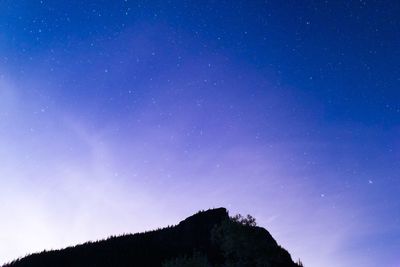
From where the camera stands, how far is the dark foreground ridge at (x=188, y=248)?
5481cm

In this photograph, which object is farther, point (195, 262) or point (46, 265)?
→ point (46, 265)

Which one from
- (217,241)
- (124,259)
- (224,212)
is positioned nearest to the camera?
(217,241)

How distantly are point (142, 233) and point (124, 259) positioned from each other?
12370 mm

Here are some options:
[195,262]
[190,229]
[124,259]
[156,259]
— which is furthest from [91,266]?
[195,262]

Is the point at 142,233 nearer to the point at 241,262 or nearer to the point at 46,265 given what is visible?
the point at 46,265

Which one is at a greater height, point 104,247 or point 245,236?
point 104,247

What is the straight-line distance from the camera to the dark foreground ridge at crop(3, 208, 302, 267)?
54.8 meters

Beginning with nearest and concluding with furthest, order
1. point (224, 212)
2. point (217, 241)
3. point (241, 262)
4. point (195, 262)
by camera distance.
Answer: point (195, 262), point (241, 262), point (217, 241), point (224, 212)

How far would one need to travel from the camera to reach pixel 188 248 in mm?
68250

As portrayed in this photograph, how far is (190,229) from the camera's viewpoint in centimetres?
7319

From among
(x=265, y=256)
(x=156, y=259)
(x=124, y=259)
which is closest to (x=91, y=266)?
(x=124, y=259)

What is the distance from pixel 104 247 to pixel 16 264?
49.5ft

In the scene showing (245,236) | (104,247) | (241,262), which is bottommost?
(241,262)

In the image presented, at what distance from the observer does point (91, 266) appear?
63.4m
